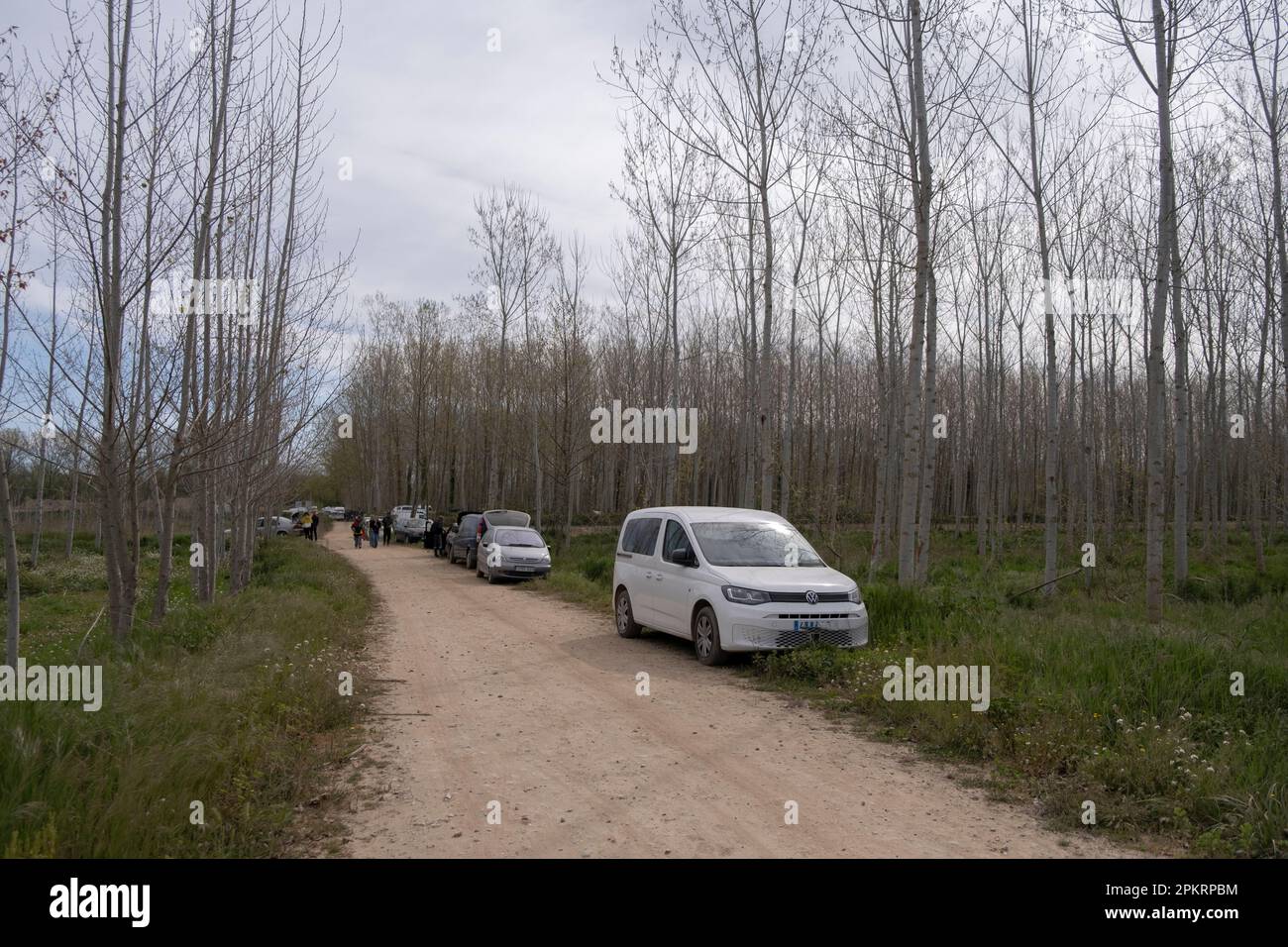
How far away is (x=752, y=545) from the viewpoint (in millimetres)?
10852

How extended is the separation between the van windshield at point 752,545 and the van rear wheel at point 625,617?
2052mm

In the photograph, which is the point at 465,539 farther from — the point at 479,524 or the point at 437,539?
the point at 437,539

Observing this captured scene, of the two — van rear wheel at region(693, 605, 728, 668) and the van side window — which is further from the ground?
the van side window

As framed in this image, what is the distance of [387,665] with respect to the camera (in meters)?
10.3

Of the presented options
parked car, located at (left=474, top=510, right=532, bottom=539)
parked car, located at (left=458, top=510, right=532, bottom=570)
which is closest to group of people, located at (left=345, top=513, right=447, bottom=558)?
parked car, located at (left=458, top=510, right=532, bottom=570)

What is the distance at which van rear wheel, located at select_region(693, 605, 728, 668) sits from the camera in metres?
9.91

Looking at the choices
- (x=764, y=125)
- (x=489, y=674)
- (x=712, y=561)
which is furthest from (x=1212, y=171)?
(x=489, y=674)

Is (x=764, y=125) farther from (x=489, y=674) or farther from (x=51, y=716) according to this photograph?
(x=51, y=716)

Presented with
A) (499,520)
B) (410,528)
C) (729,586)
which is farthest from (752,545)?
(410,528)

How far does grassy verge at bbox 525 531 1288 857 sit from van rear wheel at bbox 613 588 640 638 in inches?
117

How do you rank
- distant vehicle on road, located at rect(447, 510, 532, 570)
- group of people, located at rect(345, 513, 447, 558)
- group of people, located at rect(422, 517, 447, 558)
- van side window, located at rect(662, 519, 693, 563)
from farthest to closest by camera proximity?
group of people, located at rect(345, 513, 447, 558), group of people, located at rect(422, 517, 447, 558), distant vehicle on road, located at rect(447, 510, 532, 570), van side window, located at rect(662, 519, 693, 563)

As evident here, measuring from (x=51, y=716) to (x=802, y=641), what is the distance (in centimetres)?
695

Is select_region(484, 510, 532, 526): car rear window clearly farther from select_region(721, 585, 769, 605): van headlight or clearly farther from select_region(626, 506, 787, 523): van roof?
select_region(721, 585, 769, 605): van headlight

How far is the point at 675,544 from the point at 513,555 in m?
11.2
